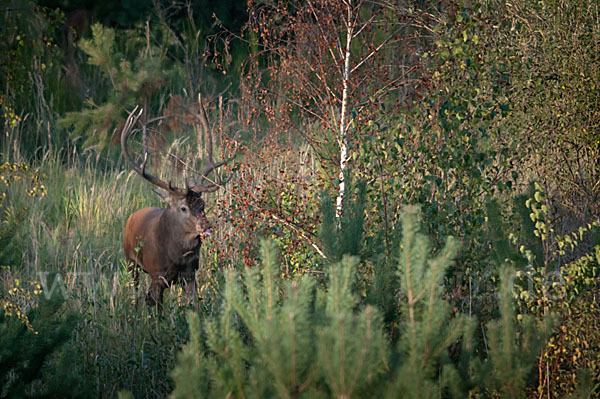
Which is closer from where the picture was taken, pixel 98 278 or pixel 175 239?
pixel 175 239

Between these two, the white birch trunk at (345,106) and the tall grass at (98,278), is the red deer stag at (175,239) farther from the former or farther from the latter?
the white birch trunk at (345,106)

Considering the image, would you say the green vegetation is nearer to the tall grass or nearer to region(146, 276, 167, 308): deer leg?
the tall grass

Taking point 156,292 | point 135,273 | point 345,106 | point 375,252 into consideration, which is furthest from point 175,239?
point 375,252

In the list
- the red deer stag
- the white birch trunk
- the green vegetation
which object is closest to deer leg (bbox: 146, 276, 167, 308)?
the red deer stag

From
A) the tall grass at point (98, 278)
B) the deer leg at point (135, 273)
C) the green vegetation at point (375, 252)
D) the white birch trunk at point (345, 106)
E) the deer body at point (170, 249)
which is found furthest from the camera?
the deer leg at point (135, 273)

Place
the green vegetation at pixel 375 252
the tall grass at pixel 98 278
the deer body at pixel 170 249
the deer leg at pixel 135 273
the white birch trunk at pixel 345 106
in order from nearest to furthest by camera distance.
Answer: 1. the green vegetation at pixel 375 252
2. the tall grass at pixel 98 278
3. the white birch trunk at pixel 345 106
4. the deer body at pixel 170 249
5. the deer leg at pixel 135 273

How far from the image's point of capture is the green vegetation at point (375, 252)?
2.57 meters

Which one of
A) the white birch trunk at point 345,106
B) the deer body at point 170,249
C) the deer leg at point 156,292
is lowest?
the deer leg at point 156,292

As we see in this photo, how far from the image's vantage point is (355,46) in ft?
36.4

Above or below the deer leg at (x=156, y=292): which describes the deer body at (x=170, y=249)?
above

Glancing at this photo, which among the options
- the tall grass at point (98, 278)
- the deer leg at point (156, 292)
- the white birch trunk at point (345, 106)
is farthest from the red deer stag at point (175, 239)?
the white birch trunk at point (345, 106)

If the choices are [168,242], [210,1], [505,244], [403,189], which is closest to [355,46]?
[210,1]

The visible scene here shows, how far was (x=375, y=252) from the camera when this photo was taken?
403cm

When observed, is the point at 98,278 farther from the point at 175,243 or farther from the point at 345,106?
the point at 345,106
